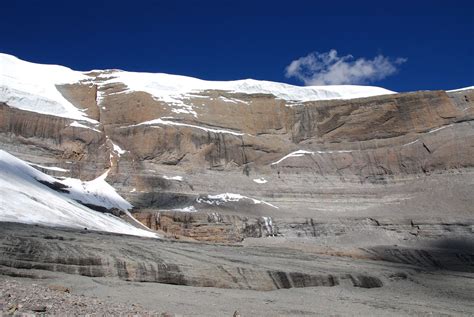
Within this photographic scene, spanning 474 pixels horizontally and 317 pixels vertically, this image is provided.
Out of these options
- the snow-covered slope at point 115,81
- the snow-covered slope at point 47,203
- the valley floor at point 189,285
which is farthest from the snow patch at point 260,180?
the valley floor at point 189,285

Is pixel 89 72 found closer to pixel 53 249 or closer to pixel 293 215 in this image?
pixel 293 215

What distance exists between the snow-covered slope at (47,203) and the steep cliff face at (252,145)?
4.52 meters

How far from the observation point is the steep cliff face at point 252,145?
62.4 metres

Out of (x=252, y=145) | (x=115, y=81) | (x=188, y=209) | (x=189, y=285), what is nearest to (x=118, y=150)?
(x=115, y=81)

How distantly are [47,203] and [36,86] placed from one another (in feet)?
143

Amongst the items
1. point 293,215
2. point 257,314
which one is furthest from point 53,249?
point 293,215

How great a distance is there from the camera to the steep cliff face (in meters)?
62.4

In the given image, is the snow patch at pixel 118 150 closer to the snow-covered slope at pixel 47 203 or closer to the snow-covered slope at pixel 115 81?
the snow-covered slope at pixel 115 81

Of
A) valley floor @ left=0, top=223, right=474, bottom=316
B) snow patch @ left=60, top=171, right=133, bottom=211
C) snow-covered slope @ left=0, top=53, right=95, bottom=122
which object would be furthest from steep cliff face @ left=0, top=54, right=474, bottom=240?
valley floor @ left=0, top=223, right=474, bottom=316

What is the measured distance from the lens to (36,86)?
7888cm

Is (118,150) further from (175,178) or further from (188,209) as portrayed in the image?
(188,209)

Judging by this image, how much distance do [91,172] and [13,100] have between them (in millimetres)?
17916

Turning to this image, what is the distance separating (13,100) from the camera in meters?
72.2

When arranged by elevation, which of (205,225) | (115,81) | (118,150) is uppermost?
(115,81)
